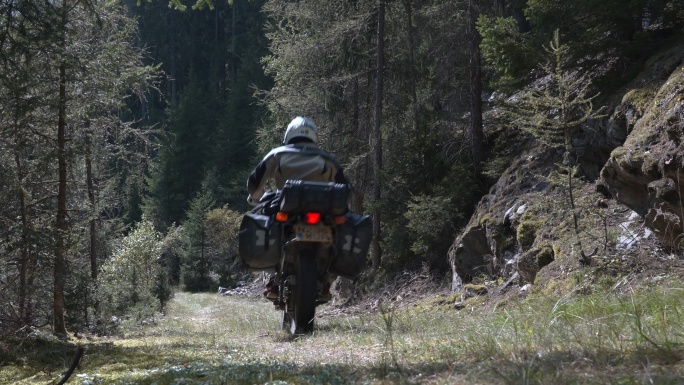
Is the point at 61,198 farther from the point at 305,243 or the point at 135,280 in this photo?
the point at 135,280

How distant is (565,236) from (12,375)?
6.50m

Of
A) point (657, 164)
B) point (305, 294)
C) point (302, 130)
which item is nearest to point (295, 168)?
point (302, 130)

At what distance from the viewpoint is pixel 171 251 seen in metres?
53.2

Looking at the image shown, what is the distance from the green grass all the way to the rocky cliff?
2.09m

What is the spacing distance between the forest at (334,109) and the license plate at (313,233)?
9.60 ft

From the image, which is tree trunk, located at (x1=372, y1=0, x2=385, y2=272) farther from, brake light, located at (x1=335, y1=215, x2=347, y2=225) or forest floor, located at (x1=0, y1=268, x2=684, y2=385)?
forest floor, located at (x1=0, y1=268, x2=684, y2=385)

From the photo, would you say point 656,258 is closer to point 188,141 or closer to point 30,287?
point 30,287

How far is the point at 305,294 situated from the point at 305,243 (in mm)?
469

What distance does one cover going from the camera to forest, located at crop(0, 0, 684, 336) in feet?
25.0

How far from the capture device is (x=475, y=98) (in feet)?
50.1

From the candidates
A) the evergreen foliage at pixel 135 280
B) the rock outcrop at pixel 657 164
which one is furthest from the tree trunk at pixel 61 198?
the rock outcrop at pixel 657 164

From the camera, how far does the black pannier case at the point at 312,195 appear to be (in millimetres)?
5527

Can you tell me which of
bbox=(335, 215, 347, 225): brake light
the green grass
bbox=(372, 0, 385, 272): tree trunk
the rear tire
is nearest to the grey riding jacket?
bbox=(335, 215, 347, 225): brake light

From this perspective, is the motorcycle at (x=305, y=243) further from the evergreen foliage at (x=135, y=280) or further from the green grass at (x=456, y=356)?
the evergreen foliage at (x=135, y=280)
